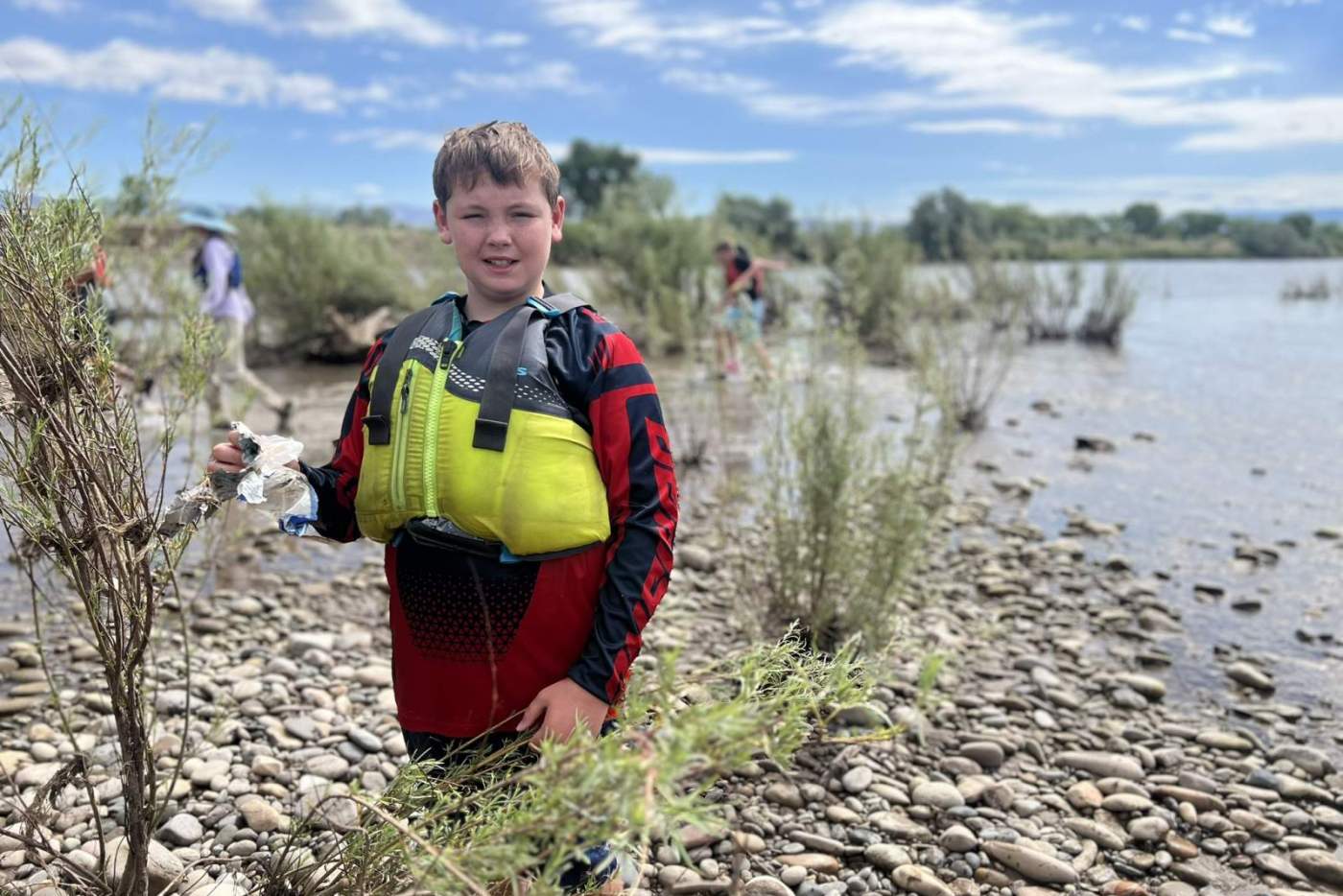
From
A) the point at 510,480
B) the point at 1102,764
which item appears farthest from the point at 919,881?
the point at 510,480

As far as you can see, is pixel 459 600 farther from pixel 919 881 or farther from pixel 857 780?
pixel 857 780

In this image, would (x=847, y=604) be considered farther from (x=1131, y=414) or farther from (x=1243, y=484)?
(x=1131, y=414)

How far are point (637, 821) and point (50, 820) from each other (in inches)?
105

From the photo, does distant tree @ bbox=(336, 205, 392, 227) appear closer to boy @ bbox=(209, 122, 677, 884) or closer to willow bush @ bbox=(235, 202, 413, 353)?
willow bush @ bbox=(235, 202, 413, 353)

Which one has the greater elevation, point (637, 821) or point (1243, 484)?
point (637, 821)

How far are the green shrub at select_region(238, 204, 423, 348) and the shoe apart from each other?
509 cm

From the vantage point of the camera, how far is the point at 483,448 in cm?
202

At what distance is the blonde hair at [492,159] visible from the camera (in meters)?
2.10

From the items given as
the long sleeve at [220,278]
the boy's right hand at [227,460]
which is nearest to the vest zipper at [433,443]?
the boy's right hand at [227,460]

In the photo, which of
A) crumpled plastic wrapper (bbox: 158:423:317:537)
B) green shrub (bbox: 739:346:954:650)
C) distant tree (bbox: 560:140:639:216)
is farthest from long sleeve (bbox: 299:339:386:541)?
distant tree (bbox: 560:140:639:216)

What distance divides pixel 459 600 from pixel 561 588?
24cm

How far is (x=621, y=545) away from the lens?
206 centimetres

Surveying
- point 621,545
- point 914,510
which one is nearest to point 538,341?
point 621,545

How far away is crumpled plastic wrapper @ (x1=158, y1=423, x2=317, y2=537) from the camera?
205cm
